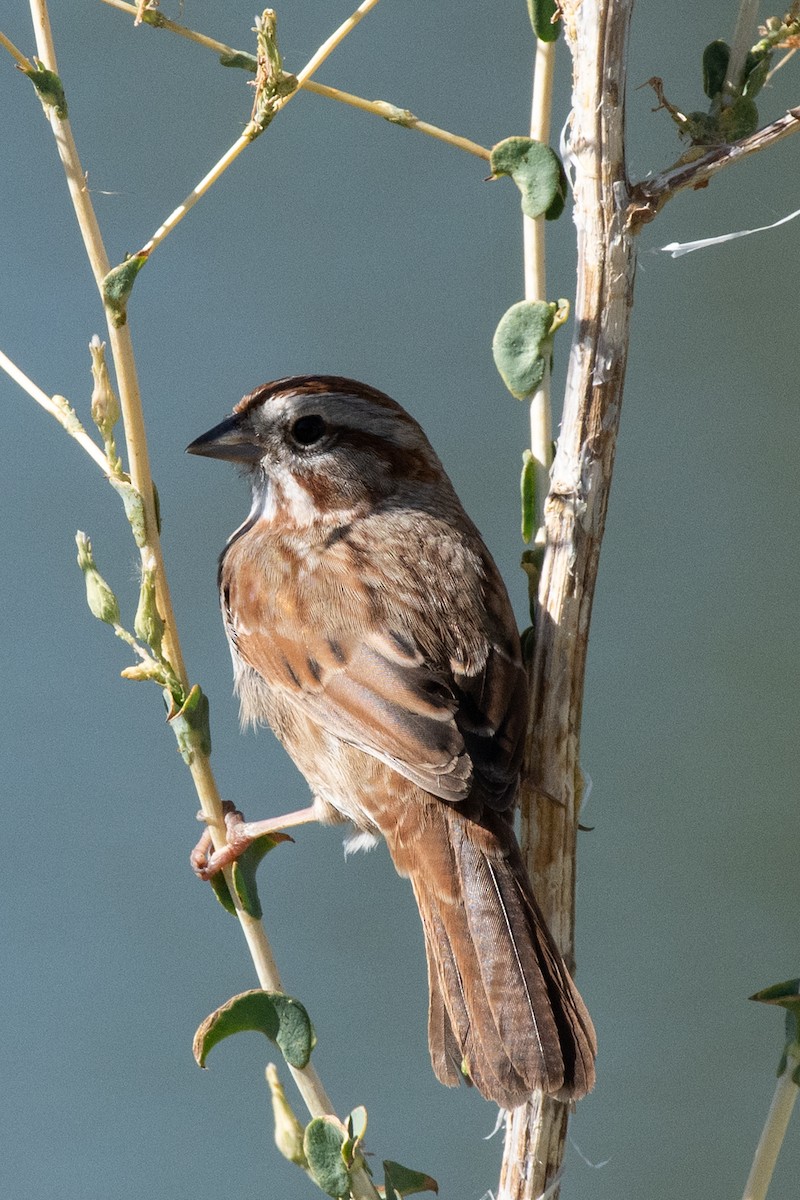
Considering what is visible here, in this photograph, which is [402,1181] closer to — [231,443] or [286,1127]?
[286,1127]

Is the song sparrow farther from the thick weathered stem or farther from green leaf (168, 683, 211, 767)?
green leaf (168, 683, 211, 767)

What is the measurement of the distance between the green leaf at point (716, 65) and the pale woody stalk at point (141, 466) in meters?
0.46

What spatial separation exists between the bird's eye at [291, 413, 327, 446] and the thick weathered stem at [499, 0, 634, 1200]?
0.93 meters

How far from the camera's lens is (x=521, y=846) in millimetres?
2039

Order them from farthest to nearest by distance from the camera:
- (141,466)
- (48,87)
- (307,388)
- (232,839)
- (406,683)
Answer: (307,388) < (406,683) < (232,839) < (141,466) < (48,87)

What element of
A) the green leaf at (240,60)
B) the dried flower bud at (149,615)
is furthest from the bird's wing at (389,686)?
the green leaf at (240,60)

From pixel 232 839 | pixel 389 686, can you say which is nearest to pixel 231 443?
pixel 389 686

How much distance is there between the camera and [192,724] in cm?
168

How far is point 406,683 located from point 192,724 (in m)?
0.70

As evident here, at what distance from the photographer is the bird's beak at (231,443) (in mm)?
2633

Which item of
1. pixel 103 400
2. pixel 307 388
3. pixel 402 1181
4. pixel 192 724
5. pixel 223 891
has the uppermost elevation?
pixel 307 388

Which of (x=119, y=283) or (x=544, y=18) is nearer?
(x=119, y=283)

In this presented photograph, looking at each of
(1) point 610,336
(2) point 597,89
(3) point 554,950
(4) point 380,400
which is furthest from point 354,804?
(2) point 597,89

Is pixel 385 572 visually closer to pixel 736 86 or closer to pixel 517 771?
pixel 517 771
